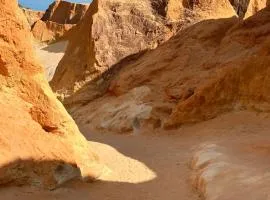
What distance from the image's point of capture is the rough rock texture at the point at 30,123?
6.66m

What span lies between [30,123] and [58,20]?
34406mm

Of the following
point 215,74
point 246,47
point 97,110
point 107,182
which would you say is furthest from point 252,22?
point 107,182

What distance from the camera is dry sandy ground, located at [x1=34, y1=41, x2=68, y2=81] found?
3059 cm

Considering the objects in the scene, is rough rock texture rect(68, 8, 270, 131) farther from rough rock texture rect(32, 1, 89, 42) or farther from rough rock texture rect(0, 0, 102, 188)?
rough rock texture rect(32, 1, 89, 42)

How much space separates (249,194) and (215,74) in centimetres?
811

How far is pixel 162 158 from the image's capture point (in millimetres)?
9391

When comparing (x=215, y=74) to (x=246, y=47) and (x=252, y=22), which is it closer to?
(x=246, y=47)

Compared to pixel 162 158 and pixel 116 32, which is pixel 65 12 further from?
pixel 162 158

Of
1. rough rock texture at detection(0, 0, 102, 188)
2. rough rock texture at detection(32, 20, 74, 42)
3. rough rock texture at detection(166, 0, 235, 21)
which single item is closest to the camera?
rough rock texture at detection(0, 0, 102, 188)

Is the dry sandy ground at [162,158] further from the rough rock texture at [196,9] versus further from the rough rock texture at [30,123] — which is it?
the rough rock texture at [196,9]

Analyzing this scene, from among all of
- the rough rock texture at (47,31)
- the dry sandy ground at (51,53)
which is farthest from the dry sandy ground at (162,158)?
the rough rock texture at (47,31)

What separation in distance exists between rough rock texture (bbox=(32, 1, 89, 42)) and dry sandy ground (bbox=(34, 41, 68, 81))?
113cm

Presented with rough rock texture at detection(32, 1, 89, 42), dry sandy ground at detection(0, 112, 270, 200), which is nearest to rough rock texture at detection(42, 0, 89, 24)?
rough rock texture at detection(32, 1, 89, 42)

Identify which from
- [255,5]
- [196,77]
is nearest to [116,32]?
[196,77]
